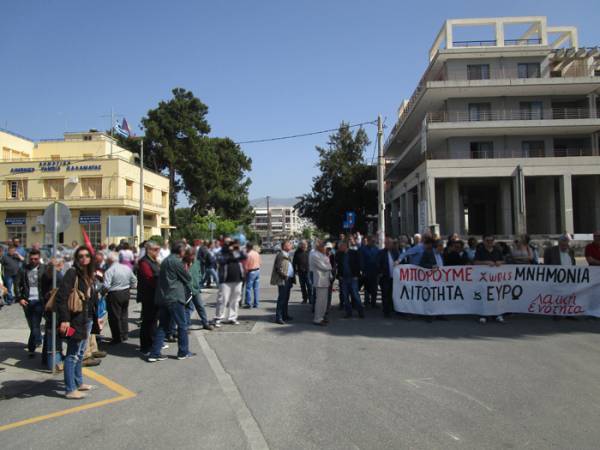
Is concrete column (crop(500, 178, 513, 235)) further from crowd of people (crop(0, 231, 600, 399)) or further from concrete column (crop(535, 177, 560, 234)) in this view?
crowd of people (crop(0, 231, 600, 399))

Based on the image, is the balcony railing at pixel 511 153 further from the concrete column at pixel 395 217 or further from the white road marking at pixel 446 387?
the white road marking at pixel 446 387

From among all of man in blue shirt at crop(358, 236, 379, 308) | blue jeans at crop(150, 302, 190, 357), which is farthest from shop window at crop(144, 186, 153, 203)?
blue jeans at crop(150, 302, 190, 357)

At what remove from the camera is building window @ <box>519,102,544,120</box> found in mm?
38469

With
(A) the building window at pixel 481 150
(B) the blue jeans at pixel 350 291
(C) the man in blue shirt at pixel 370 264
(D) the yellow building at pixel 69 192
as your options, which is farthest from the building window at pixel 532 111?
(D) the yellow building at pixel 69 192

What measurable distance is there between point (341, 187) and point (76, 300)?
45602 mm

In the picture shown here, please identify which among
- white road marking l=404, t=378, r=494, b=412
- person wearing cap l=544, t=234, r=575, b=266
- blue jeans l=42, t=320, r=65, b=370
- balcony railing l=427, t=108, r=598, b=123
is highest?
balcony railing l=427, t=108, r=598, b=123

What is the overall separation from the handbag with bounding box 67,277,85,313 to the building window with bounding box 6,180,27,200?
45433mm

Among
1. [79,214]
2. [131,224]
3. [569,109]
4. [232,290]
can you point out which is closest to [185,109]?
[79,214]

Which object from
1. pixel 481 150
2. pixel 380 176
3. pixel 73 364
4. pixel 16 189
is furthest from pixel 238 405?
pixel 16 189

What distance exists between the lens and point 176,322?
23.9 feet

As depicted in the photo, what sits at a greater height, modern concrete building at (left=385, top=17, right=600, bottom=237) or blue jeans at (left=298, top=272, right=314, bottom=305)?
modern concrete building at (left=385, top=17, right=600, bottom=237)

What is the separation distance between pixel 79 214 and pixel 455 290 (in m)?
41.0

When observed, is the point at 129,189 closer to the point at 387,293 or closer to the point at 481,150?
the point at 481,150

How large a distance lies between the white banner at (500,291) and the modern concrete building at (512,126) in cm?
2424
